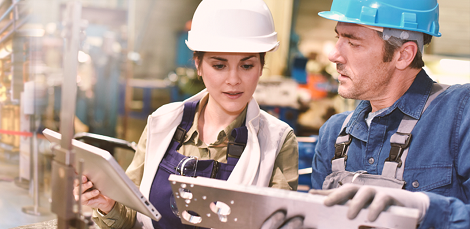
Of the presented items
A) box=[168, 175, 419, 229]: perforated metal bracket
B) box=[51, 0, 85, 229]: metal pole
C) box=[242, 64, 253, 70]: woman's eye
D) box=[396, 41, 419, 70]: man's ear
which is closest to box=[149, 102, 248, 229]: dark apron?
box=[242, 64, 253, 70]: woman's eye

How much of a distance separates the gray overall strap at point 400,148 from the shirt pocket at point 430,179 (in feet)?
0.13

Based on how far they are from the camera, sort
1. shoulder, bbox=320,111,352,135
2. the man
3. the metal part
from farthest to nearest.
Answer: shoulder, bbox=320,111,352,135, the man, the metal part

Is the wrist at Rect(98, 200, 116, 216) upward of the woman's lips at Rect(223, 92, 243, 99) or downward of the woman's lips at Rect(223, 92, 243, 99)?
downward

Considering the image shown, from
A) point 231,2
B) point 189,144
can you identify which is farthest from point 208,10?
point 189,144

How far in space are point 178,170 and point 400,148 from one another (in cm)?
90

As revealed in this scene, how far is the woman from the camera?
154 cm

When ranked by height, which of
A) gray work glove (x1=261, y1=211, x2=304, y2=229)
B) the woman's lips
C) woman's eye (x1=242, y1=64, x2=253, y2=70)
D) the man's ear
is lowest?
gray work glove (x1=261, y1=211, x2=304, y2=229)

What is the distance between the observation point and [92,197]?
1431mm

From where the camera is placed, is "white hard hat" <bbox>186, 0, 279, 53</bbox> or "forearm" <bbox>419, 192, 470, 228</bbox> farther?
"white hard hat" <bbox>186, 0, 279, 53</bbox>

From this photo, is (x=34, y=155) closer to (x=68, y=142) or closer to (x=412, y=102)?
(x=68, y=142)

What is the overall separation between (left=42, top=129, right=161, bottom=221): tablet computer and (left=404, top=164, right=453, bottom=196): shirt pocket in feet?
3.20

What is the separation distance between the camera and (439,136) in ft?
4.79

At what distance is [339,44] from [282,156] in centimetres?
56

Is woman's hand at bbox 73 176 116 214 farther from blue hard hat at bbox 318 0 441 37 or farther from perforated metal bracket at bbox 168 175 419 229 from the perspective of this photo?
blue hard hat at bbox 318 0 441 37
